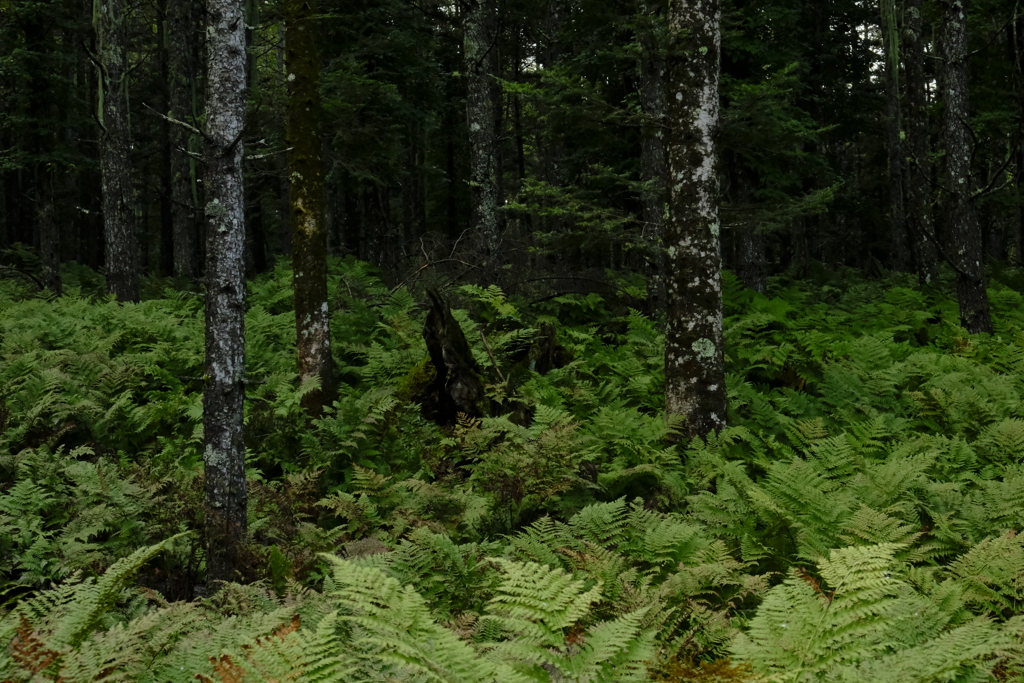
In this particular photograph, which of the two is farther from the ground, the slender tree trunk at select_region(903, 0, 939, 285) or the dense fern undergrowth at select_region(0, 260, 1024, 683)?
the slender tree trunk at select_region(903, 0, 939, 285)

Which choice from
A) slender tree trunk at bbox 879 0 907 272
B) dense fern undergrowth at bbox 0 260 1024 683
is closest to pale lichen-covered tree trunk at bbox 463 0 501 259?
dense fern undergrowth at bbox 0 260 1024 683

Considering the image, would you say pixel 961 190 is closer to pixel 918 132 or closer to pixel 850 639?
pixel 918 132

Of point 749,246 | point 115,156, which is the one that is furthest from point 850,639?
point 115,156

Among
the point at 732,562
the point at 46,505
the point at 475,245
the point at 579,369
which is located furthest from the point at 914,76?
the point at 46,505

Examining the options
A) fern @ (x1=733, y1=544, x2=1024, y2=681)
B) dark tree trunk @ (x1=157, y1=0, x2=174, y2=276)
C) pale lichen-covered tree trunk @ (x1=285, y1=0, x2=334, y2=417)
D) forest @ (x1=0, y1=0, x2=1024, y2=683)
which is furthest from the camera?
dark tree trunk @ (x1=157, y1=0, x2=174, y2=276)

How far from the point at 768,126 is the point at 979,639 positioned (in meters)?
7.48

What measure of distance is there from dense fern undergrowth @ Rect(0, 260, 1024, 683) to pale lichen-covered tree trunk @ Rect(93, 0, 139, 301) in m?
3.16

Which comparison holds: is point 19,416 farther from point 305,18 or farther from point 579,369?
point 579,369

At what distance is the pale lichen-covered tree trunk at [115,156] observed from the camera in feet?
44.8

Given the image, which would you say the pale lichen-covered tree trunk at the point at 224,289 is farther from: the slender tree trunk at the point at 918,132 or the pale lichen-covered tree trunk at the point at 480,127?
the slender tree trunk at the point at 918,132

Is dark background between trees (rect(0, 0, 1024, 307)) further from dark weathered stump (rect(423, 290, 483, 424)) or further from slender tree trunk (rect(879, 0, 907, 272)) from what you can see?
dark weathered stump (rect(423, 290, 483, 424))

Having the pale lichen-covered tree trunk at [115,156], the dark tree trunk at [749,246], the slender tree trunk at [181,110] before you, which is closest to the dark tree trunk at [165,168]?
the slender tree trunk at [181,110]

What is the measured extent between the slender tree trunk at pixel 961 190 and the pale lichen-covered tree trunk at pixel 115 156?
1463cm

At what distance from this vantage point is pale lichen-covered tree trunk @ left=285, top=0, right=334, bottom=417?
7.68 metres
